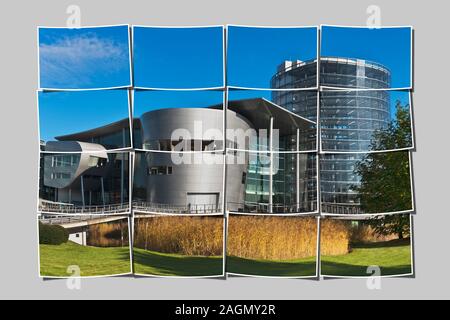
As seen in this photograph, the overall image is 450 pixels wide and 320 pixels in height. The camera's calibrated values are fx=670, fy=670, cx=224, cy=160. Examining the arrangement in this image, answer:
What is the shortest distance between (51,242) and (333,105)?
4.48 m

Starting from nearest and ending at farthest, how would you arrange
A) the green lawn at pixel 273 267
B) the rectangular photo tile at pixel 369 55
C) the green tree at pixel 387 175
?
the rectangular photo tile at pixel 369 55
the green tree at pixel 387 175
the green lawn at pixel 273 267

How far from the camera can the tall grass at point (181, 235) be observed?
9.48 meters

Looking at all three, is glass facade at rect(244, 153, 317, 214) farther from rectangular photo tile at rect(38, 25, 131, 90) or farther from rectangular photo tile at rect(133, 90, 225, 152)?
rectangular photo tile at rect(38, 25, 131, 90)

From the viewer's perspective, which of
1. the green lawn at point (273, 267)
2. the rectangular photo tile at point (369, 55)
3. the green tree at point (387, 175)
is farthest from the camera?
the green lawn at point (273, 267)

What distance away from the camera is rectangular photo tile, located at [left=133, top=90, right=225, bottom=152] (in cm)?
944

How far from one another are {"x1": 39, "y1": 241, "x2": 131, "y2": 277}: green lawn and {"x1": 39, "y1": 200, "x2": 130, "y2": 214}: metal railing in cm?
48

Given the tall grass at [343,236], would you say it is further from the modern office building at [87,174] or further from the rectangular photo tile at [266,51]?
the modern office building at [87,174]

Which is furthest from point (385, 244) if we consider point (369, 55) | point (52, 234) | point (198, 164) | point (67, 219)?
point (52, 234)

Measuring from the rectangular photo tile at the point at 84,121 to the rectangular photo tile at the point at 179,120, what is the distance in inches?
8.3

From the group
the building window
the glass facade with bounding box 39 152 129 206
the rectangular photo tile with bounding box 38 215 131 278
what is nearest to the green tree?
the building window

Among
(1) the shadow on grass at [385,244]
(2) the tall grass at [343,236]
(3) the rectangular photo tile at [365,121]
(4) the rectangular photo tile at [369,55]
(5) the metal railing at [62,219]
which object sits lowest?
(1) the shadow on grass at [385,244]

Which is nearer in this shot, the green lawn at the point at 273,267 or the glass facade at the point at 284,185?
the glass facade at the point at 284,185

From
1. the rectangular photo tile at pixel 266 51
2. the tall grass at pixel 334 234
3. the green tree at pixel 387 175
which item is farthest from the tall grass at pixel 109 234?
the green tree at pixel 387 175

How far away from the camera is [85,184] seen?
372 inches
